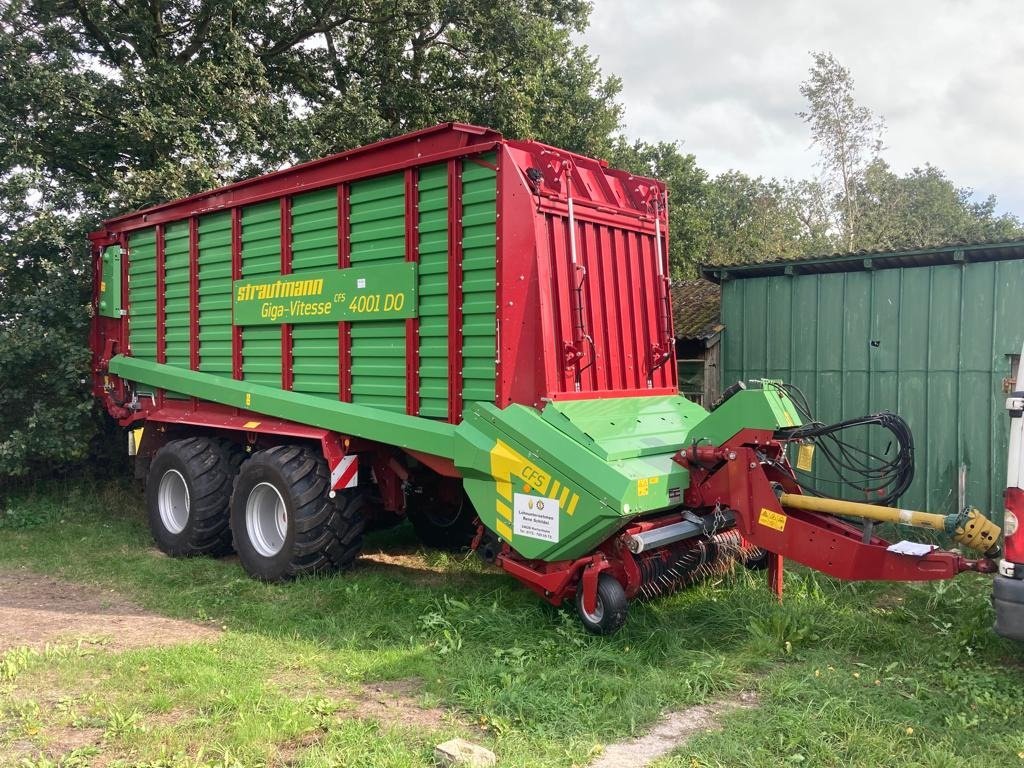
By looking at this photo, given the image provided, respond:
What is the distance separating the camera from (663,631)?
4.79 metres

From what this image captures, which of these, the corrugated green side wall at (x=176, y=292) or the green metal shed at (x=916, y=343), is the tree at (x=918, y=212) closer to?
the green metal shed at (x=916, y=343)

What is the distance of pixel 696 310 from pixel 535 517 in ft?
21.5

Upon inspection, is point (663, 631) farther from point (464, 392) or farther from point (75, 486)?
point (75, 486)

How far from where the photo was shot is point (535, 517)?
4.78m

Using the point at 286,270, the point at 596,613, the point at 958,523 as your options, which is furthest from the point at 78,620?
the point at 958,523

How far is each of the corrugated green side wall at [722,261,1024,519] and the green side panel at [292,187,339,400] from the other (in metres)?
5.11

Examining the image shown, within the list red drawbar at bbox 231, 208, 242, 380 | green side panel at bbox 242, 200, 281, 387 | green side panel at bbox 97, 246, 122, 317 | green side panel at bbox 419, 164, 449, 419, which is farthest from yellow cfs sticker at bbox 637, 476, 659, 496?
green side panel at bbox 97, 246, 122, 317

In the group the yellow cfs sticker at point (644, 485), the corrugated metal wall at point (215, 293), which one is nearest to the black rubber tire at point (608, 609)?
the yellow cfs sticker at point (644, 485)

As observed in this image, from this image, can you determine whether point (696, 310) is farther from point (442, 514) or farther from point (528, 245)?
point (528, 245)

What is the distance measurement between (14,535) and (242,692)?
587cm

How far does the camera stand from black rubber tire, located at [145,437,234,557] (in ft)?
23.5

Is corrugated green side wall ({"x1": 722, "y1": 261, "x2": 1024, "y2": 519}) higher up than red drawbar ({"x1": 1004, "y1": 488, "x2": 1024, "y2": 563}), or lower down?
higher up

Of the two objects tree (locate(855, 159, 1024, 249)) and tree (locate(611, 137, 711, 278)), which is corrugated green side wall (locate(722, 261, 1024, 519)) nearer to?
tree (locate(611, 137, 711, 278))

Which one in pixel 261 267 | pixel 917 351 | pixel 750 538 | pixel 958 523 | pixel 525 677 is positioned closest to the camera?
pixel 958 523
